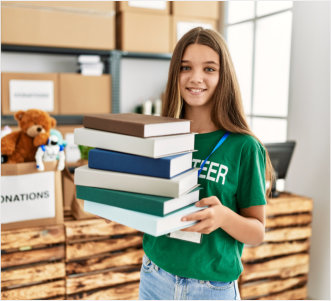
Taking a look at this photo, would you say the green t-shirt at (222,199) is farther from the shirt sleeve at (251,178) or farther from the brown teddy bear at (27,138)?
the brown teddy bear at (27,138)

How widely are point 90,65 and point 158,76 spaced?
894 millimetres

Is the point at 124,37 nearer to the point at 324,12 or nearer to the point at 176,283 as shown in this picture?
the point at 324,12

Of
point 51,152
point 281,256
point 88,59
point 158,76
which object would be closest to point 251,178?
point 51,152

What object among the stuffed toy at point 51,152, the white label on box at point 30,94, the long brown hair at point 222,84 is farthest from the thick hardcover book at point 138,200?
the white label on box at point 30,94

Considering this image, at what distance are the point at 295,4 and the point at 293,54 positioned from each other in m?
0.33

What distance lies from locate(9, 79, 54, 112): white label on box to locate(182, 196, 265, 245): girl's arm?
7.30 ft

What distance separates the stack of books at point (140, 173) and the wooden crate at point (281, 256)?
1495 mm

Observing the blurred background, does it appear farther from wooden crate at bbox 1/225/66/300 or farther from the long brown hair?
the long brown hair

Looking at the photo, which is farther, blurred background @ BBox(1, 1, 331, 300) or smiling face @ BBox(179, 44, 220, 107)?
blurred background @ BBox(1, 1, 331, 300)

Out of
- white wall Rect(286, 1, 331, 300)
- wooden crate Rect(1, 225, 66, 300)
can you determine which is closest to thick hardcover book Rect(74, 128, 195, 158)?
wooden crate Rect(1, 225, 66, 300)

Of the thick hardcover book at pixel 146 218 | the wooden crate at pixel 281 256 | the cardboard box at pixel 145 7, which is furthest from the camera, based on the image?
the cardboard box at pixel 145 7

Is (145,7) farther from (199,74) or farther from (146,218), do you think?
(146,218)

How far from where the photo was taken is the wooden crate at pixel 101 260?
1.94 meters

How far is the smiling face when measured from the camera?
1042mm
